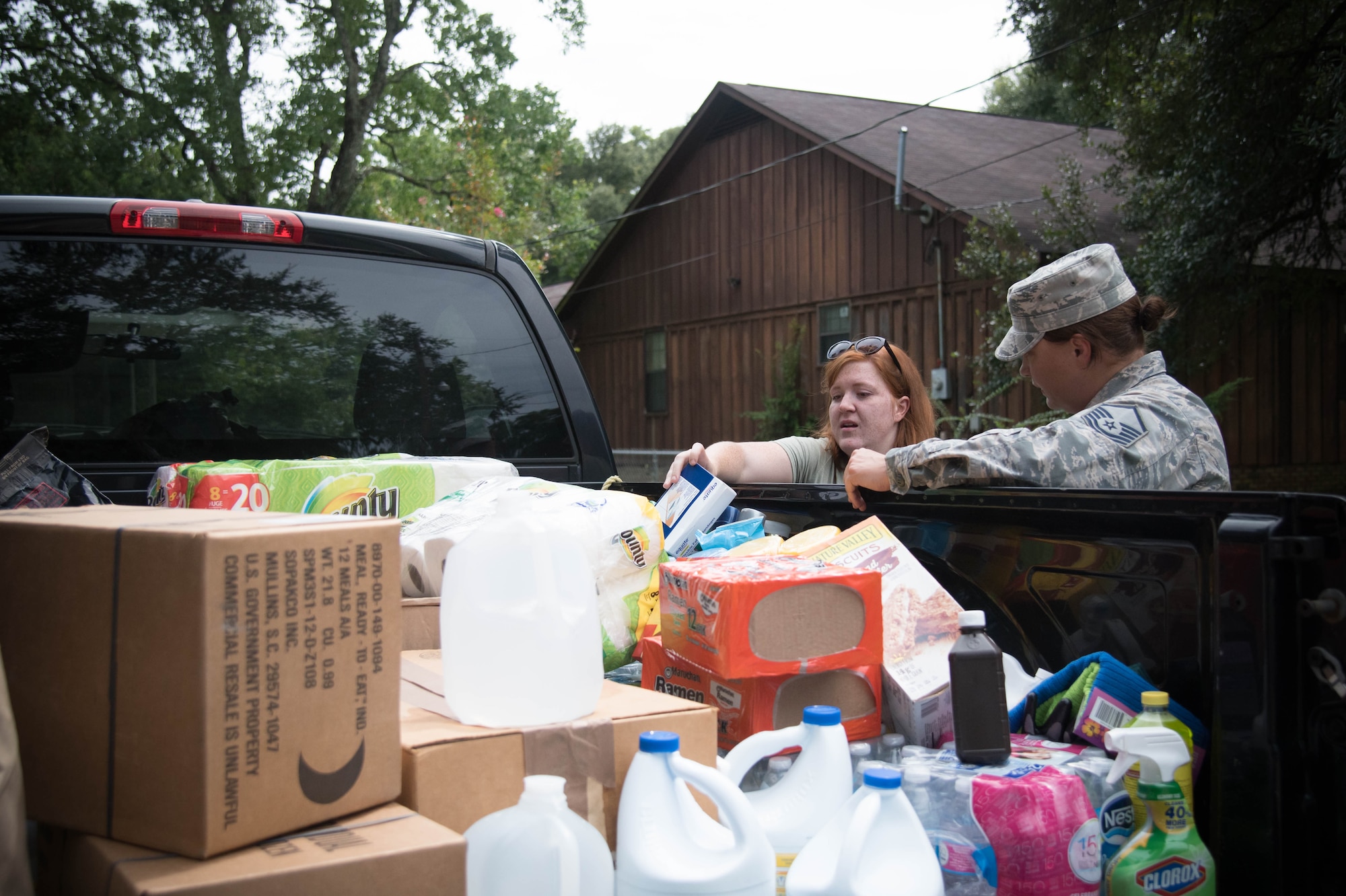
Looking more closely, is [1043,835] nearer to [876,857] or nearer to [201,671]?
[876,857]

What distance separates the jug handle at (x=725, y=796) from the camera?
1.47 metres

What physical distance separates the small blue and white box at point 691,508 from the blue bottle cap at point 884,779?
4.46 feet

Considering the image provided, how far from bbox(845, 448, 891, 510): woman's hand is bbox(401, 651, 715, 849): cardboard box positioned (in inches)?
35.9

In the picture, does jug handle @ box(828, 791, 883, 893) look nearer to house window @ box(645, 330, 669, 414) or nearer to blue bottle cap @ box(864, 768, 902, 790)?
blue bottle cap @ box(864, 768, 902, 790)

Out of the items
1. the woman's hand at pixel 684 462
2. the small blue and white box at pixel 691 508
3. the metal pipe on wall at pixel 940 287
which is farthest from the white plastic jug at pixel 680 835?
the metal pipe on wall at pixel 940 287

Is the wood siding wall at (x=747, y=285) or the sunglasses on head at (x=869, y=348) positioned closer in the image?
the sunglasses on head at (x=869, y=348)

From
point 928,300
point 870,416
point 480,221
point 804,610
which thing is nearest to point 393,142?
point 480,221

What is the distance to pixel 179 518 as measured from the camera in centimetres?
145

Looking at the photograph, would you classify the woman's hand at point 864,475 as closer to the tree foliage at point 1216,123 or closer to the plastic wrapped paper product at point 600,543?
the plastic wrapped paper product at point 600,543

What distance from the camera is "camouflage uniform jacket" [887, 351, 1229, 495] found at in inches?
89.6

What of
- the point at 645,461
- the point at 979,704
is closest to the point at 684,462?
the point at 979,704

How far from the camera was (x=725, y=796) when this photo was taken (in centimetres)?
147

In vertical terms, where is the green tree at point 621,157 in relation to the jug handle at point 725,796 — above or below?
above

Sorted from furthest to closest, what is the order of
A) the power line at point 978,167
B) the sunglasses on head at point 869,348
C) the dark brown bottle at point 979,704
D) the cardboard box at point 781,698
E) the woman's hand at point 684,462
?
the power line at point 978,167, the sunglasses on head at point 869,348, the woman's hand at point 684,462, the cardboard box at point 781,698, the dark brown bottle at point 979,704
